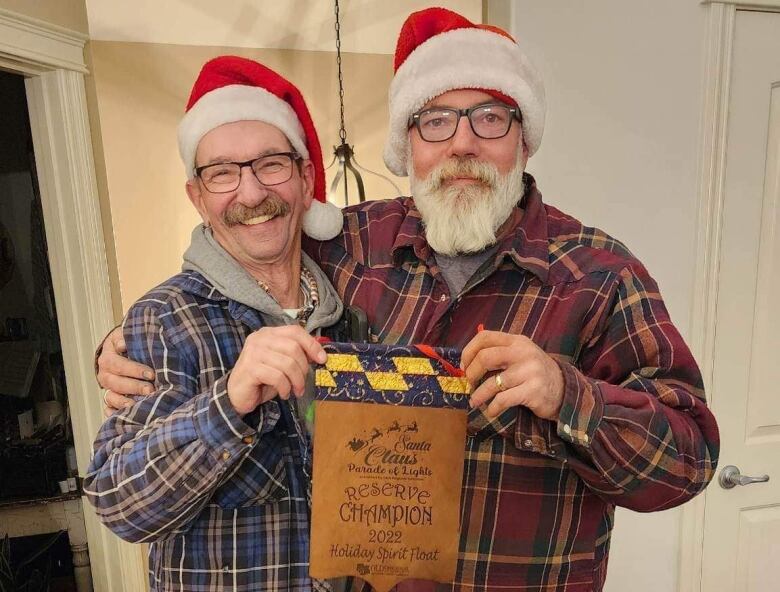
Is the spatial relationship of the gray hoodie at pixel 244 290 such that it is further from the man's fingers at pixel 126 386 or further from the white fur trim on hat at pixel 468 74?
the white fur trim on hat at pixel 468 74

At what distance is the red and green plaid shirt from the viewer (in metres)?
0.82

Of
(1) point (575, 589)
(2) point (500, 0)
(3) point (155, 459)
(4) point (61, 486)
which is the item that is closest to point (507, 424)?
(1) point (575, 589)

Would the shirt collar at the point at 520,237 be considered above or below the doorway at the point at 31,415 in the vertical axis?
above

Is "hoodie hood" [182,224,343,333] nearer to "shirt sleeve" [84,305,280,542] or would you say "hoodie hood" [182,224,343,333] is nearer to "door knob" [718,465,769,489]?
"shirt sleeve" [84,305,280,542]

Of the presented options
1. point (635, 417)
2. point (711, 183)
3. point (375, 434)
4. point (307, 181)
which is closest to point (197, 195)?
point (307, 181)

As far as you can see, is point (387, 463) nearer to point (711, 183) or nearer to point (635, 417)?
point (635, 417)

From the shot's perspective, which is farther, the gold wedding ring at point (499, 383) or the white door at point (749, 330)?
the white door at point (749, 330)

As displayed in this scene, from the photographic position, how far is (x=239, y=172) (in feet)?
3.33

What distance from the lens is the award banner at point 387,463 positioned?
72 cm

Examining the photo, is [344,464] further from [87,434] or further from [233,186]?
[87,434]

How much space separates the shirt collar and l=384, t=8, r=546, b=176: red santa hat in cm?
14

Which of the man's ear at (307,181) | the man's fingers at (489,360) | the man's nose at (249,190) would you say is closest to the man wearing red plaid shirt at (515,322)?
the man's fingers at (489,360)

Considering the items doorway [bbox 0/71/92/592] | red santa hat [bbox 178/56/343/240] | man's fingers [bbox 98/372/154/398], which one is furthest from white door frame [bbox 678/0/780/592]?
doorway [bbox 0/71/92/592]

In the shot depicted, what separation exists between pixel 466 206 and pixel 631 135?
3.49 feet
